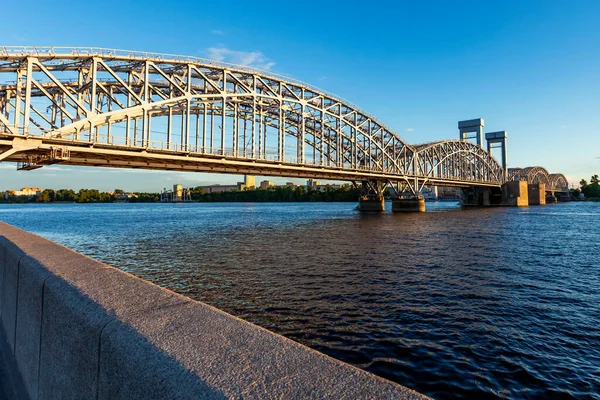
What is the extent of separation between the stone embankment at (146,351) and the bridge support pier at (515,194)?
132 m

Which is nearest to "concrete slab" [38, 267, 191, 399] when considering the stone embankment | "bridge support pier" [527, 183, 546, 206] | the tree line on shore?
the stone embankment

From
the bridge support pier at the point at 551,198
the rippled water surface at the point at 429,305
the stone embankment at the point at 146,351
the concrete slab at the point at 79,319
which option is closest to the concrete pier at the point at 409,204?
the rippled water surface at the point at 429,305

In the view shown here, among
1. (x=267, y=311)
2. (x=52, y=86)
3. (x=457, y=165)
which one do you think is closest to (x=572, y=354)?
(x=267, y=311)

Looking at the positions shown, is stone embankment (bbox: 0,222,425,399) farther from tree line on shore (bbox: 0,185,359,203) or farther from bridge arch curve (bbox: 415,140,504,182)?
tree line on shore (bbox: 0,185,359,203)

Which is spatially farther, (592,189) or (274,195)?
(274,195)

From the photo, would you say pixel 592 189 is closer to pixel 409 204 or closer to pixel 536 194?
pixel 536 194

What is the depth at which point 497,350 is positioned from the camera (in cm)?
744

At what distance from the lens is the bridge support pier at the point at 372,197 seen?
249 ft

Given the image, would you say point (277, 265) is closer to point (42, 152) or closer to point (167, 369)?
point (167, 369)

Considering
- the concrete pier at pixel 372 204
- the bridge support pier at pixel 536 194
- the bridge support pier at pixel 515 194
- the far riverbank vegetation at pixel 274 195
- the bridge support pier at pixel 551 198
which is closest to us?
the concrete pier at pixel 372 204

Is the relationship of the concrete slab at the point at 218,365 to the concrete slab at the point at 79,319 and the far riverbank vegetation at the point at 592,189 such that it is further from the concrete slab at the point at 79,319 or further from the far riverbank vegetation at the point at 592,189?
the far riverbank vegetation at the point at 592,189

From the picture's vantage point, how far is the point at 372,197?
78.1m

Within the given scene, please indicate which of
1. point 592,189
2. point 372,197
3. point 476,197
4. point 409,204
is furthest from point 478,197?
point 592,189

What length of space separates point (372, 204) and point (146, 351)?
77152mm
